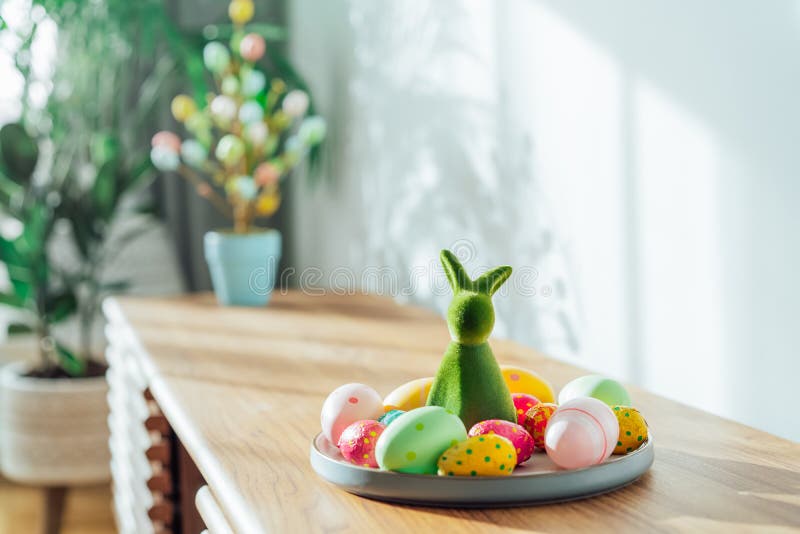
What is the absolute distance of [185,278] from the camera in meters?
3.01

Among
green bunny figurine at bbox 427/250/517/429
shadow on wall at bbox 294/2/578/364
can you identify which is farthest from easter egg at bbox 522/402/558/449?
shadow on wall at bbox 294/2/578/364

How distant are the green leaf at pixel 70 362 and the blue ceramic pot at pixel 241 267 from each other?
62cm

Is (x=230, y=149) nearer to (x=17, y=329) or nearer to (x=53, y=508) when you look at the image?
(x=17, y=329)

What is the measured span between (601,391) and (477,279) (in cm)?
18

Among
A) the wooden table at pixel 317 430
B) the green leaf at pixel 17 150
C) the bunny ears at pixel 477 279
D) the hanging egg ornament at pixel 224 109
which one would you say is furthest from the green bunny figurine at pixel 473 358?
the green leaf at pixel 17 150

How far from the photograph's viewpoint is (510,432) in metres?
0.83

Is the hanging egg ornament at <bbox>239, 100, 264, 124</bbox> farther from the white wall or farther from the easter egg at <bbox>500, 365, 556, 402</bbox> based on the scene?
the easter egg at <bbox>500, 365, 556, 402</bbox>

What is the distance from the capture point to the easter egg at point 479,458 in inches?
31.2

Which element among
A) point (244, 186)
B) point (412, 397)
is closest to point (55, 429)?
point (244, 186)

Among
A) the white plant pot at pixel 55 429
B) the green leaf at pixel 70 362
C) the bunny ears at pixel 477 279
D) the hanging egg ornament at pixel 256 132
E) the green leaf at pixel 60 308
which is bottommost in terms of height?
the white plant pot at pixel 55 429

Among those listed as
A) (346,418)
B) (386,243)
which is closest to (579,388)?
(346,418)

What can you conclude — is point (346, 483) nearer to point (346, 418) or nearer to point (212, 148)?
point (346, 418)

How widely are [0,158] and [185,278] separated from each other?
754 mm

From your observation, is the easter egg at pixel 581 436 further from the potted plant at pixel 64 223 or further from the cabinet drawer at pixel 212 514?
the potted plant at pixel 64 223
